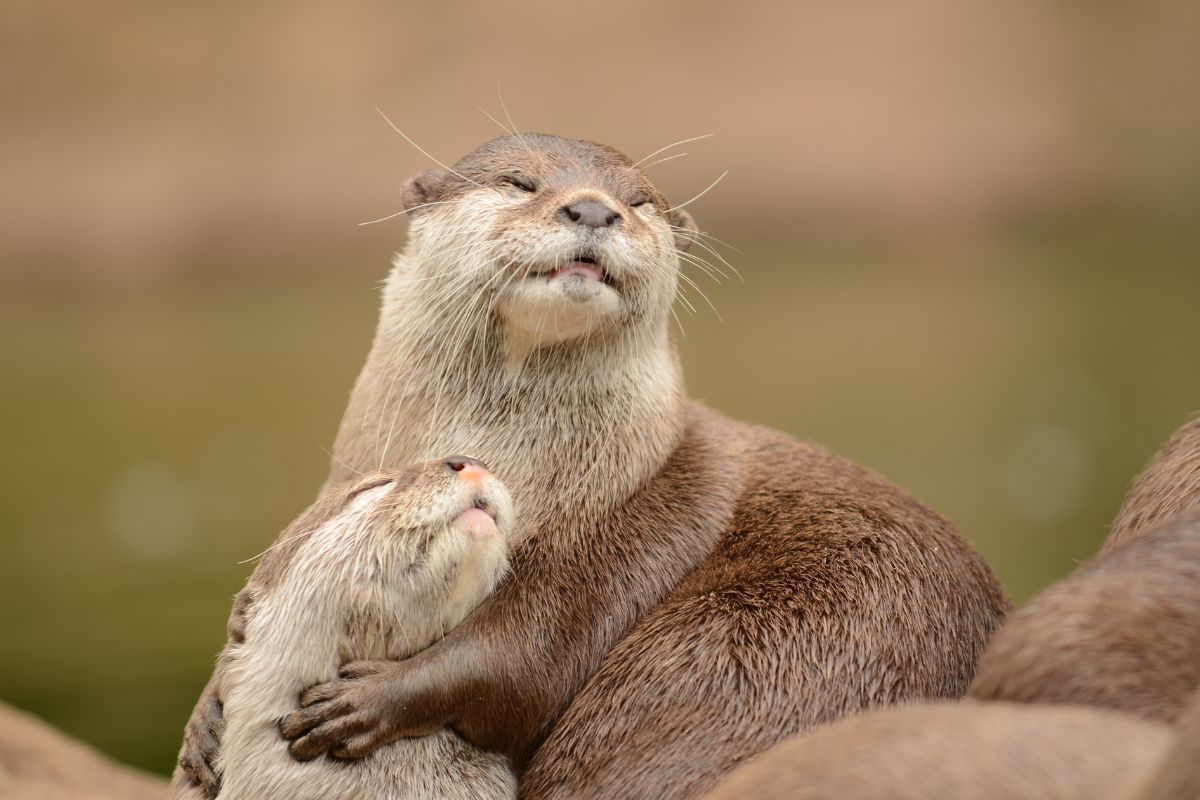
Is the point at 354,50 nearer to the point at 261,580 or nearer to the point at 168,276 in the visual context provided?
the point at 168,276

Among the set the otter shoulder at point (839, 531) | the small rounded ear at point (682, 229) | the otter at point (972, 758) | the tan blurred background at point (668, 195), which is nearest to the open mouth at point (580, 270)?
the small rounded ear at point (682, 229)

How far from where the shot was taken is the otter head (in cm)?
290

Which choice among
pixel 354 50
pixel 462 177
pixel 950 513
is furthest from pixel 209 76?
pixel 462 177

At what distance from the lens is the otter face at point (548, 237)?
3.13 metres

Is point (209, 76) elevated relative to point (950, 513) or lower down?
elevated

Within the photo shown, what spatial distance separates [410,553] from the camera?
291 centimetres

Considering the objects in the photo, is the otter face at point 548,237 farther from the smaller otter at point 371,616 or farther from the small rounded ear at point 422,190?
the smaller otter at point 371,616

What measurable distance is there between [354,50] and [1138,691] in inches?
444

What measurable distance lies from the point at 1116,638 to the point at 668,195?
9298 mm

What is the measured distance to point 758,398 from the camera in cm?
991

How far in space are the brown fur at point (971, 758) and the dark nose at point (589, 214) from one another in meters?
1.40

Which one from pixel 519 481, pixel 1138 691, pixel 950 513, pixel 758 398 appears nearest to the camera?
pixel 1138 691

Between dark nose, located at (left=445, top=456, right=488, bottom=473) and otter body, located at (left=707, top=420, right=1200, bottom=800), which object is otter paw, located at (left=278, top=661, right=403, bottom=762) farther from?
otter body, located at (left=707, top=420, right=1200, bottom=800)

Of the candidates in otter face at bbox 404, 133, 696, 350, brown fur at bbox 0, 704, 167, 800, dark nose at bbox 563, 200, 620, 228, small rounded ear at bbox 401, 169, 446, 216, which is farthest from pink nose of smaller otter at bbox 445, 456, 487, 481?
brown fur at bbox 0, 704, 167, 800
